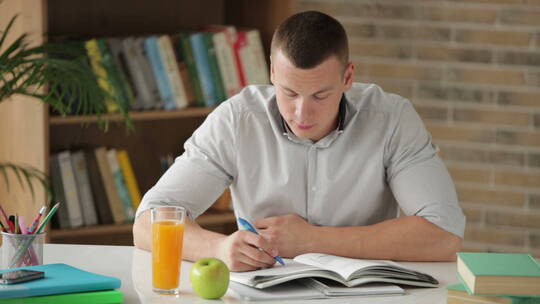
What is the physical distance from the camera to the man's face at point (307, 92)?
2.02 metres

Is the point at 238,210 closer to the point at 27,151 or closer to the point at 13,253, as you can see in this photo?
the point at 13,253

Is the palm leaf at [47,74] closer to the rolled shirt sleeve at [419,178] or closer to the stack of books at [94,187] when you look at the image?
the stack of books at [94,187]

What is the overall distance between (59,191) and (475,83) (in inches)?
67.3

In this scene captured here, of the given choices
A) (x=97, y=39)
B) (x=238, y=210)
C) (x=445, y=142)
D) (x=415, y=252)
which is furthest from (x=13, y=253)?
(x=445, y=142)

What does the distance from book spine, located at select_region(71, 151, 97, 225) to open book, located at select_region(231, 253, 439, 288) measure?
5.15 feet

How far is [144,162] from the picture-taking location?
3574mm

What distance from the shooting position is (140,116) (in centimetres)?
325

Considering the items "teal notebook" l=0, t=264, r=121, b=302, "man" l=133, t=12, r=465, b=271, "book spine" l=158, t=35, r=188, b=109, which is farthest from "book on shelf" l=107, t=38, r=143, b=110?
"teal notebook" l=0, t=264, r=121, b=302

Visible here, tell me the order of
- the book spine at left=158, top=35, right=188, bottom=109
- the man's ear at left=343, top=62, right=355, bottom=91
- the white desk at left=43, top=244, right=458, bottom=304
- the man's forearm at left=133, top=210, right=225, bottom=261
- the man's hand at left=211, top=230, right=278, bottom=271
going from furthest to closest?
1. the book spine at left=158, top=35, right=188, bottom=109
2. the man's ear at left=343, top=62, right=355, bottom=91
3. the man's forearm at left=133, top=210, right=225, bottom=261
4. the man's hand at left=211, top=230, right=278, bottom=271
5. the white desk at left=43, top=244, right=458, bottom=304

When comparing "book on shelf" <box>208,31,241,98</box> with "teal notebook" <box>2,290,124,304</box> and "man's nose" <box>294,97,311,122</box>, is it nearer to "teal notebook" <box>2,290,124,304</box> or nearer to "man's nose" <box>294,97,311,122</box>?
"man's nose" <box>294,97,311,122</box>

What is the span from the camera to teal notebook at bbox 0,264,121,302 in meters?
1.55

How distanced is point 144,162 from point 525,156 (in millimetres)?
1539

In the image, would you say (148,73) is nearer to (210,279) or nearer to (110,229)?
(110,229)

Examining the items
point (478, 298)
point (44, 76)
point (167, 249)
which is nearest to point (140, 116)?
point (44, 76)
